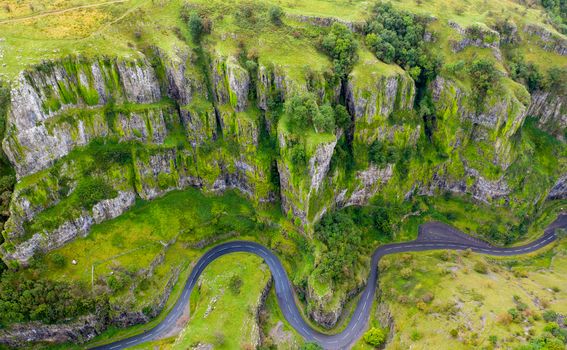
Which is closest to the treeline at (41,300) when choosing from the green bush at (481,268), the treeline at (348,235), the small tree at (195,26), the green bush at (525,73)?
the treeline at (348,235)

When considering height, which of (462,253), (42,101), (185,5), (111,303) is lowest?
(462,253)

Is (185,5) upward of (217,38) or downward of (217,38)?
upward

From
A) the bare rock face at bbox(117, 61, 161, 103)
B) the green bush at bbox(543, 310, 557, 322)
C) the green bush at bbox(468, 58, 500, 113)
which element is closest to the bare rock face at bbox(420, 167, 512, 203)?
the green bush at bbox(468, 58, 500, 113)

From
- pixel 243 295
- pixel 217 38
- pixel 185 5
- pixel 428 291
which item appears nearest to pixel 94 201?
pixel 243 295

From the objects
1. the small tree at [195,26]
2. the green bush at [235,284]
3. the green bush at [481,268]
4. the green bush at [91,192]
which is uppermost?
the small tree at [195,26]

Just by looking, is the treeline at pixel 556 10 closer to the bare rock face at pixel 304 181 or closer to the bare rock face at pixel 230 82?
the bare rock face at pixel 304 181

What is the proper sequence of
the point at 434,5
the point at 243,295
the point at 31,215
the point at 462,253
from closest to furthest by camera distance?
the point at 31,215 → the point at 243,295 → the point at 462,253 → the point at 434,5

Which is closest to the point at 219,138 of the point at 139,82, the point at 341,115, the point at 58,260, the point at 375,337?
the point at 139,82

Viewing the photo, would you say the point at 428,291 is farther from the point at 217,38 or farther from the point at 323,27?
the point at 217,38
